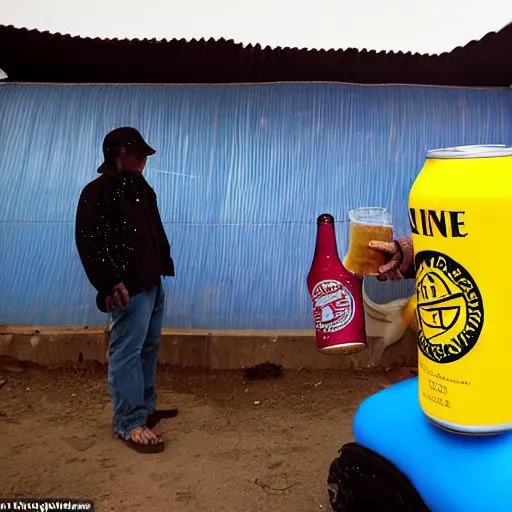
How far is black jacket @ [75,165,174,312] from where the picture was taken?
3359 millimetres

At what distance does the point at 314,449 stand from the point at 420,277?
2355 mm

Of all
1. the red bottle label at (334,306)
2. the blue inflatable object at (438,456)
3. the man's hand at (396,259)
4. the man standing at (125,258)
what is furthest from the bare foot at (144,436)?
the man's hand at (396,259)

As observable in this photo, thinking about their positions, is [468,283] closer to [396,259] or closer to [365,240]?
[396,259]

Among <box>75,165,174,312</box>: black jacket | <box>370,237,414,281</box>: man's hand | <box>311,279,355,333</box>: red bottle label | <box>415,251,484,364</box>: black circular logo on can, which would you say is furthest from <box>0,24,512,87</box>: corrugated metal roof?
<box>415,251,484,364</box>: black circular logo on can

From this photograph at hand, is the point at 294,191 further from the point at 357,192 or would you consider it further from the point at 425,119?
the point at 425,119

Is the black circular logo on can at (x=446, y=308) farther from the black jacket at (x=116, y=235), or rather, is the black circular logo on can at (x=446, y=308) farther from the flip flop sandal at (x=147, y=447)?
the flip flop sandal at (x=147, y=447)

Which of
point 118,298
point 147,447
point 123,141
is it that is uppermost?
point 123,141

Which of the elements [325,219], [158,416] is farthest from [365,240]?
[158,416]

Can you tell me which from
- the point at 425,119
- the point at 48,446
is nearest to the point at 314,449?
the point at 48,446

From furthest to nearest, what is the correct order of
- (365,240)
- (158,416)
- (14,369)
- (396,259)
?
1. (14,369)
2. (158,416)
3. (365,240)
4. (396,259)

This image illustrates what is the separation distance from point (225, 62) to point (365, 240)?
2.81m

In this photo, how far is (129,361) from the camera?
3545 millimetres

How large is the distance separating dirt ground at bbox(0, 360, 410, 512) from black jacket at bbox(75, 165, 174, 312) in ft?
2.88

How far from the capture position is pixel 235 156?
15.9ft
